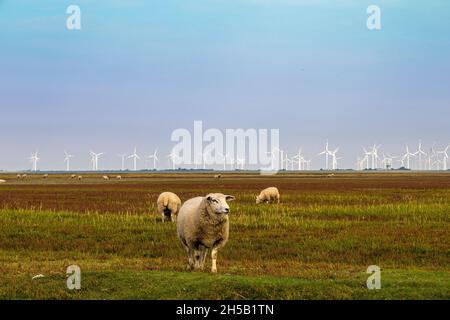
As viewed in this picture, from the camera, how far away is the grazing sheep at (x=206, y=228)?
17.5m

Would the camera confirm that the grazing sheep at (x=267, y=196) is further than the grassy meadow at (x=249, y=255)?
Yes

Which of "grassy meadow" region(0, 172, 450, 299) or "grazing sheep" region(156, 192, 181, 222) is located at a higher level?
"grazing sheep" region(156, 192, 181, 222)

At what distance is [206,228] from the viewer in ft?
57.7

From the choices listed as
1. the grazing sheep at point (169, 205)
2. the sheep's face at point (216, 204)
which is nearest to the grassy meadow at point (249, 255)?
the grazing sheep at point (169, 205)

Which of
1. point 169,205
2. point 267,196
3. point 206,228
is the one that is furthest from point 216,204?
point 267,196

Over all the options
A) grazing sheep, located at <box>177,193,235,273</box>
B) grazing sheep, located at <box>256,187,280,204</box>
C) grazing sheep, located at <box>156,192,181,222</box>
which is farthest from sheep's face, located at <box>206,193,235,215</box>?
grazing sheep, located at <box>256,187,280,204</box>

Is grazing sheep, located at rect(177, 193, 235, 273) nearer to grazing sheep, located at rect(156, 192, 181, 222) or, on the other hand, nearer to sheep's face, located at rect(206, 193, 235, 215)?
sheep's face, located at rect(206, 193, 235, 215)

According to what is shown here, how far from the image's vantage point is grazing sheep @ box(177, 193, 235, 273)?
17484 mm

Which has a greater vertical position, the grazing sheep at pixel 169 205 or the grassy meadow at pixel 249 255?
the grazing sheep at pixel 169 205

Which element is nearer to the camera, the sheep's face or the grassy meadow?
the grassy meadow

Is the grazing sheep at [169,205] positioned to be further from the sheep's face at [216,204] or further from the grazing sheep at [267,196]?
the grazing sheep at [267,196]

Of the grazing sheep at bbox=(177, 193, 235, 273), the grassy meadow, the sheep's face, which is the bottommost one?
the grassy meadow

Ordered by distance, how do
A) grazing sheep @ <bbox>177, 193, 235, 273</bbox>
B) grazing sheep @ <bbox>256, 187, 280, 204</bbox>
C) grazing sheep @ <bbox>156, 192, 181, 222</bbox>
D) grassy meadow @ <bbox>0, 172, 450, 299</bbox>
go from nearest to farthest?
1. grassy meadow @ <bbox>0, 172, 450, 299</bbox>
2. grazing sheep @ <bbox>177, 193, 235, 273</bbox>
3. grazing sheep @ <bbox>156, 192, 181, 222</bbox>
4. grazing sheep @ <bbox>256, 187, 280, 204</bbox>

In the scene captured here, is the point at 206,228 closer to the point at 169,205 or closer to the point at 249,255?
the point at 249,255
